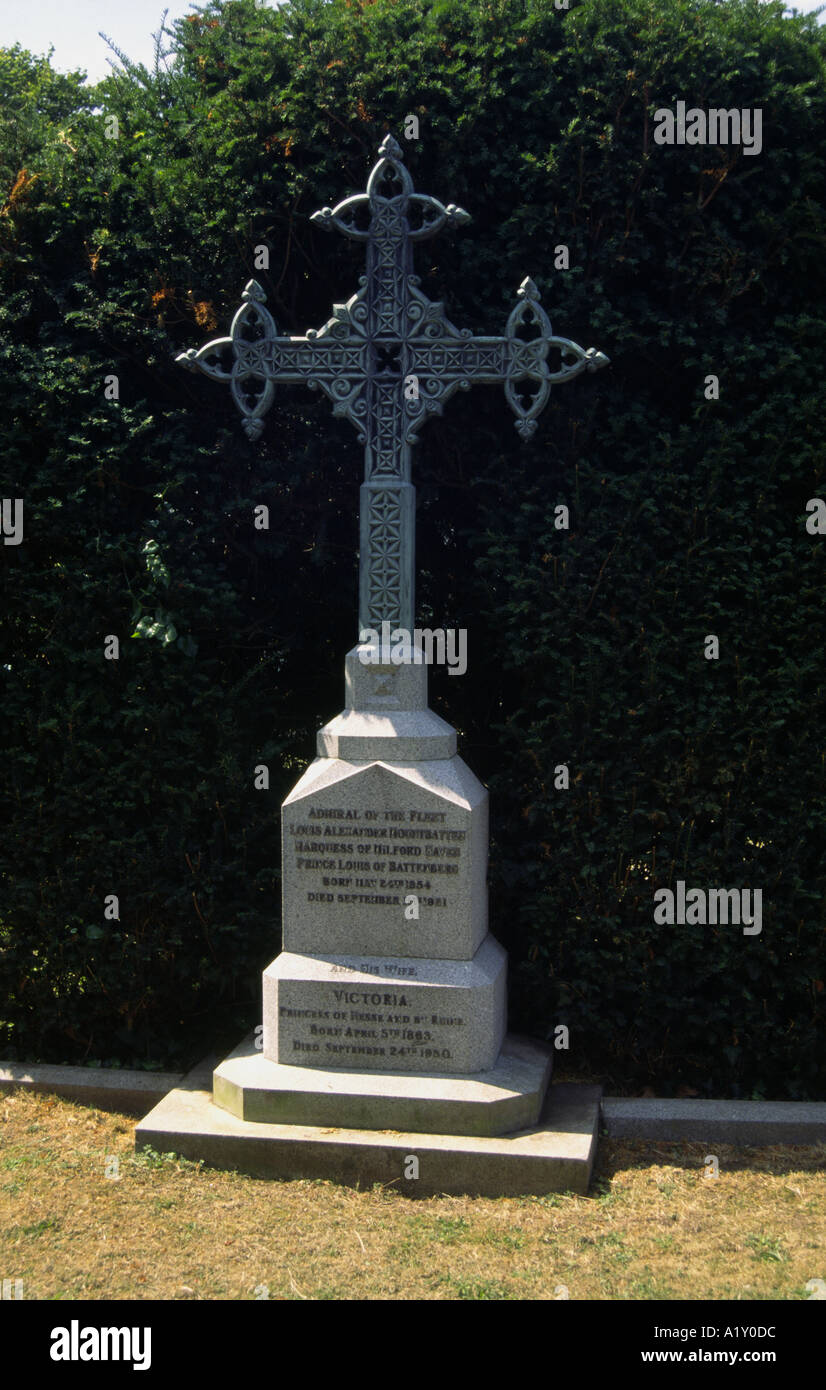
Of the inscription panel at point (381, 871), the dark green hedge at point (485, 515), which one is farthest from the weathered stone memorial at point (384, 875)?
the dark green hedge at point (485, 515)

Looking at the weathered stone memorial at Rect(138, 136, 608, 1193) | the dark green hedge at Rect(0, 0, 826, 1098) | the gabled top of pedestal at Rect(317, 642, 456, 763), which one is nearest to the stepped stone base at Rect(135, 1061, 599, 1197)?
the weathered stone memorial at Rect(138, 136, 608, 1193)

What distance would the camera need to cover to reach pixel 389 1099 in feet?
16.2

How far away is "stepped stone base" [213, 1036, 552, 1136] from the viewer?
4.91 metres

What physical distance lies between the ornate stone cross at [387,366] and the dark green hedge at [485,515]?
1.49ft

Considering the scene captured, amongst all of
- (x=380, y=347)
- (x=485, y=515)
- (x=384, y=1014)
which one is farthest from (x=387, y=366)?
(x=384, y=1014)

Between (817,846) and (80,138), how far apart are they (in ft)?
17.4

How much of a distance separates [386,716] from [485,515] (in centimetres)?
126

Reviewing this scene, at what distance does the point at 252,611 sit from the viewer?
622 centimetres

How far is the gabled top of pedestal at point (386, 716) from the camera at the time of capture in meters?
5.28

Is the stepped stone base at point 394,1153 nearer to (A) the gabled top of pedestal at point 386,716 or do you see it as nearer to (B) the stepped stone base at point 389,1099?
(B) the stepped stone base at point 389,1099

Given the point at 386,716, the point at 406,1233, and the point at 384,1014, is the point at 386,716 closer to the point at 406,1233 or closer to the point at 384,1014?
the point at 384,1014

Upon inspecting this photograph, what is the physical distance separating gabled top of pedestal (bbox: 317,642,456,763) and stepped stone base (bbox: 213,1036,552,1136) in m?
1.44

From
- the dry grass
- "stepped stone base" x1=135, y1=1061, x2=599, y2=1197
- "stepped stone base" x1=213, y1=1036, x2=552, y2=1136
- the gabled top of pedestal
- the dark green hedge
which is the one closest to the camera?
the dry grass

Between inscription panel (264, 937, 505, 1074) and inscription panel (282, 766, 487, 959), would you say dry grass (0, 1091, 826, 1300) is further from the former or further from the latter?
inscription panel (282, 766, 487, 959)
